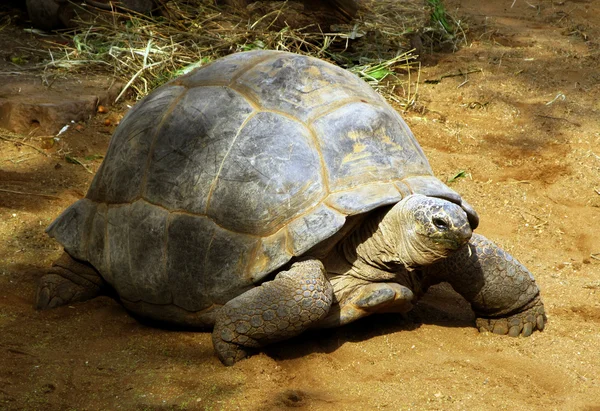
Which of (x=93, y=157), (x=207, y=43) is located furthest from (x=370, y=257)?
(x=207, y=43)

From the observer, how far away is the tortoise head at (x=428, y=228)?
3.22 metres

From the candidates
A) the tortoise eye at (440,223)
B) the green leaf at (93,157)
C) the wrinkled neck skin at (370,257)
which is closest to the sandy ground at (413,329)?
the green leaf at (93,157)

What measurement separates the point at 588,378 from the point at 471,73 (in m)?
4.36

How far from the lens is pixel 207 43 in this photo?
6.72 metres

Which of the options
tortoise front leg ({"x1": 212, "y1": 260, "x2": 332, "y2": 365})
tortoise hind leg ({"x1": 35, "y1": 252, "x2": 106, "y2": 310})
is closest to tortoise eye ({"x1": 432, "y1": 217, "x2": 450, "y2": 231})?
tortoise front leg ({"x1": 212, "y1": 260, "x2": 332, "y2": 365})

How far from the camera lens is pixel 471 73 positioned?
285 inches

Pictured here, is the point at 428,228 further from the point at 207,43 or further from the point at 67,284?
the point at 207,43

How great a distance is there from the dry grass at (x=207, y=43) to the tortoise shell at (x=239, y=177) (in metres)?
2.64

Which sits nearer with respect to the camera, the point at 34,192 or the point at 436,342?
the point at 436,342

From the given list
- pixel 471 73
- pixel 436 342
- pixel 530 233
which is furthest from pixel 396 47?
pixel 436 342

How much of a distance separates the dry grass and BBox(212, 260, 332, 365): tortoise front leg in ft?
11.1

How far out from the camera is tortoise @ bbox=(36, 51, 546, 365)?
3258 mm

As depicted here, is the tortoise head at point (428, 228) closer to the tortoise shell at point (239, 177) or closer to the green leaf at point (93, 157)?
the tortoise shell at point (239, 177)

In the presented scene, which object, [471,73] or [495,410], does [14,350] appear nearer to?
[495,410]
